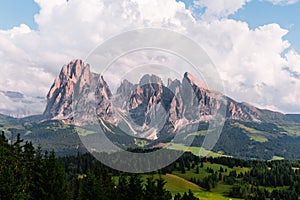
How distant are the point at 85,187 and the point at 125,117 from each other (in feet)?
66.5

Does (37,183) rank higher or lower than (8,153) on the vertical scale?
lower

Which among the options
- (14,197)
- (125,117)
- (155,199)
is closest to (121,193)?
(155,199)

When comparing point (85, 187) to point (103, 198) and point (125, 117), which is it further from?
point (125, 117)

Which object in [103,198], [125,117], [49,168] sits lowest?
[103,198]

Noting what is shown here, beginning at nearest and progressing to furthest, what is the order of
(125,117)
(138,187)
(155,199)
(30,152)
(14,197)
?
(14,197)
(155,199)
(138,187)
(30,152)
(125,117)

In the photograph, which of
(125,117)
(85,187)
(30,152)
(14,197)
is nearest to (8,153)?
(14,197)

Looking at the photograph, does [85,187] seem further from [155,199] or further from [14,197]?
[14,197]

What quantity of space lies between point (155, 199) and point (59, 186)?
1643cm

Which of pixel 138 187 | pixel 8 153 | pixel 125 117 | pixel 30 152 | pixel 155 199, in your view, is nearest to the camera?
pixel 8 153

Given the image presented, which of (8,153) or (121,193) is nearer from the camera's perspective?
(8,153)

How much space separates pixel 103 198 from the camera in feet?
219

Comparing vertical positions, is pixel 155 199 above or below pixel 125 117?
below

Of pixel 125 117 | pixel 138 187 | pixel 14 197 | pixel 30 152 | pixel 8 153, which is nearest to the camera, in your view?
pixel 14 197

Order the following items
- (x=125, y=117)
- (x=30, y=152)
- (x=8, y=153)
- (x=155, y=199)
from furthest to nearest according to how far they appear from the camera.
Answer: (x=125, y=117) → (x=30, y=152) → (x=155, y=199) → (x=8, y=153)
